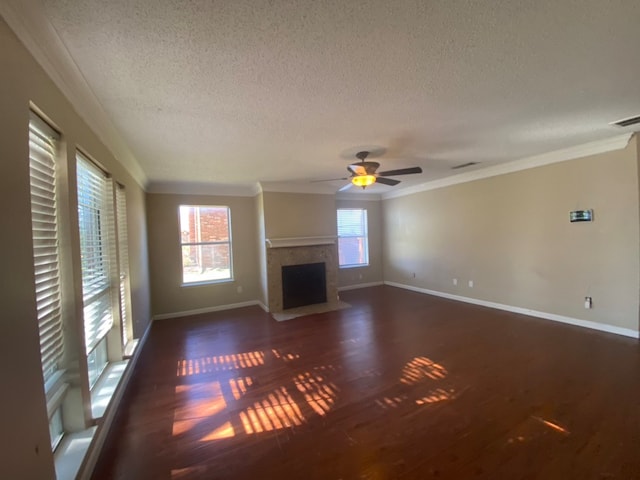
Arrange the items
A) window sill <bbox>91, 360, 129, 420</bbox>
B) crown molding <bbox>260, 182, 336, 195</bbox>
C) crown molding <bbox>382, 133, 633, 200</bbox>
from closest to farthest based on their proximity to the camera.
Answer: window sill <bbox>91, 360, 129, 420</bbox> < crown molding <bbox>382, 133, 633, 200</bbox> < crown molding <bbox>260, 182, 336, 195</bbox>

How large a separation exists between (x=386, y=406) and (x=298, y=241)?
3510mm

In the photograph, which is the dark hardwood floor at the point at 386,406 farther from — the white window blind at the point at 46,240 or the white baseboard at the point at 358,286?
the white baseboard at the point at 358,286

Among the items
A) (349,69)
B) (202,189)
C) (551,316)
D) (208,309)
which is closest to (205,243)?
(202,189)

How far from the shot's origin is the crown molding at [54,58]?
3.79ft

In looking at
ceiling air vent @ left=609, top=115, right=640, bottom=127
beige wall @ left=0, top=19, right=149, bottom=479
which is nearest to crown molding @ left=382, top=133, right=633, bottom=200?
ceiling air vent @ left=609, top=115, right=640, bottom=127

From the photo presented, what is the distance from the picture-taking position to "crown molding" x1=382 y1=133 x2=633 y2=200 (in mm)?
3406

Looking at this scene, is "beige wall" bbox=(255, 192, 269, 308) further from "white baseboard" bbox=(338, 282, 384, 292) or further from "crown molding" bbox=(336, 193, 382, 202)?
"crown molding" bbox=(336, 193, 382, 202)

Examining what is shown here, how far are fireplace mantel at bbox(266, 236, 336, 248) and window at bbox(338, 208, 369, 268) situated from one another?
1141 mm

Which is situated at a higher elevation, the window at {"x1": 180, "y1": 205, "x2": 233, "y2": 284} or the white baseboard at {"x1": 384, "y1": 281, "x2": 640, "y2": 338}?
the window at {"x1": 180, "y1": 205, "x2": 233, "y2": 284}

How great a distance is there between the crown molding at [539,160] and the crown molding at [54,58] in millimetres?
5182

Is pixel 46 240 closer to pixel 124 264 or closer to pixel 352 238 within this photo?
pixel 124 264

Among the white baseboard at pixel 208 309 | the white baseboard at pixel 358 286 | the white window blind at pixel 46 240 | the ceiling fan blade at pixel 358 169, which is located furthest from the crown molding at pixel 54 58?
the white baseboard at pixel 358 286

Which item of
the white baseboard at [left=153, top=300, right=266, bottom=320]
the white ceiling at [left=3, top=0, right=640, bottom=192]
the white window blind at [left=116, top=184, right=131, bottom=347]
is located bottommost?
the white baseboard at [left=153, top=300, right=266, bottom=320]

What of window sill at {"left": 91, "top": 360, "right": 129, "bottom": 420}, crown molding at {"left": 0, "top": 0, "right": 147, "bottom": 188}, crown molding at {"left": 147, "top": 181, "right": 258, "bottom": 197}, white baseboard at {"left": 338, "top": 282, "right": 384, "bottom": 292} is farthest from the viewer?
white baseboard at {"left": 338, "top": 282, "right": 384, "bottom": 292}
